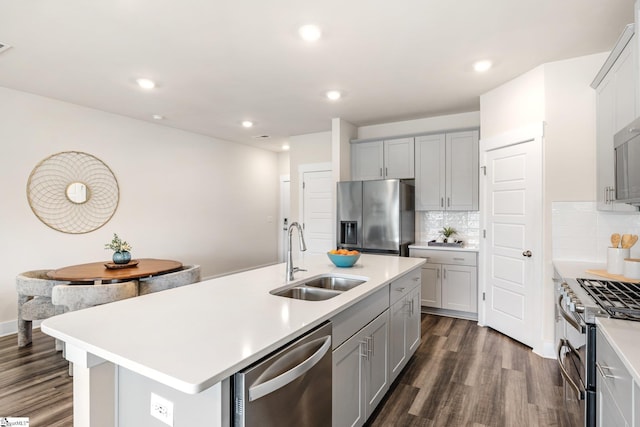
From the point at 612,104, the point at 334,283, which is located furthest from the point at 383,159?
the point at 334,283

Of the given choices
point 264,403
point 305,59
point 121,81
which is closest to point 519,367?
point 264,403

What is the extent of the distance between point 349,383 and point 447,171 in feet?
10.8

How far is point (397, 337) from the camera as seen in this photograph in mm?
2426

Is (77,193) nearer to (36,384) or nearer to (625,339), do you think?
(36,384)

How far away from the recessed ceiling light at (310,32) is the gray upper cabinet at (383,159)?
7.81 feet

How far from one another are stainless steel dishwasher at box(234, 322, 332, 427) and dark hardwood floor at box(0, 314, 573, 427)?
2.81 feet

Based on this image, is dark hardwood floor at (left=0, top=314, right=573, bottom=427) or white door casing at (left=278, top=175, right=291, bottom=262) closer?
dark hardwood floor at (left=0, top=314, right=573, bottom=427)

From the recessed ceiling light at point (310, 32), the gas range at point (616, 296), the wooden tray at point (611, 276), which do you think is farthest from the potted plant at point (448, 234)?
the recessed ceiling light at point (310, 32)

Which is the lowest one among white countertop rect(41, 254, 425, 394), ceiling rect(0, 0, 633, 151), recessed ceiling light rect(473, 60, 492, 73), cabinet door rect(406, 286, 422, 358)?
cabinet door rect(406, 286, 422, 358)

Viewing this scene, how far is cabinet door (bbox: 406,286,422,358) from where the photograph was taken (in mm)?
2707

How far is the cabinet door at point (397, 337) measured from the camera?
2.30 meters

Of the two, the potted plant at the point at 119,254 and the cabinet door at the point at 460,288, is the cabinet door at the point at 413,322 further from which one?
the potted plant at the point at 119,254

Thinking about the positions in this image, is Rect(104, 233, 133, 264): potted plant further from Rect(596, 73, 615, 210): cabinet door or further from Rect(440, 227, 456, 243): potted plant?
Rect(596, 73, 615, 210): cabinet door

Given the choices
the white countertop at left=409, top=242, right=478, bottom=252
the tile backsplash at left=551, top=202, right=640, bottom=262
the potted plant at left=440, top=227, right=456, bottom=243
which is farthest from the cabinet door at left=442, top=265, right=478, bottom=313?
the tile backsplash at left=551, top=202, right=640, bottom=262
